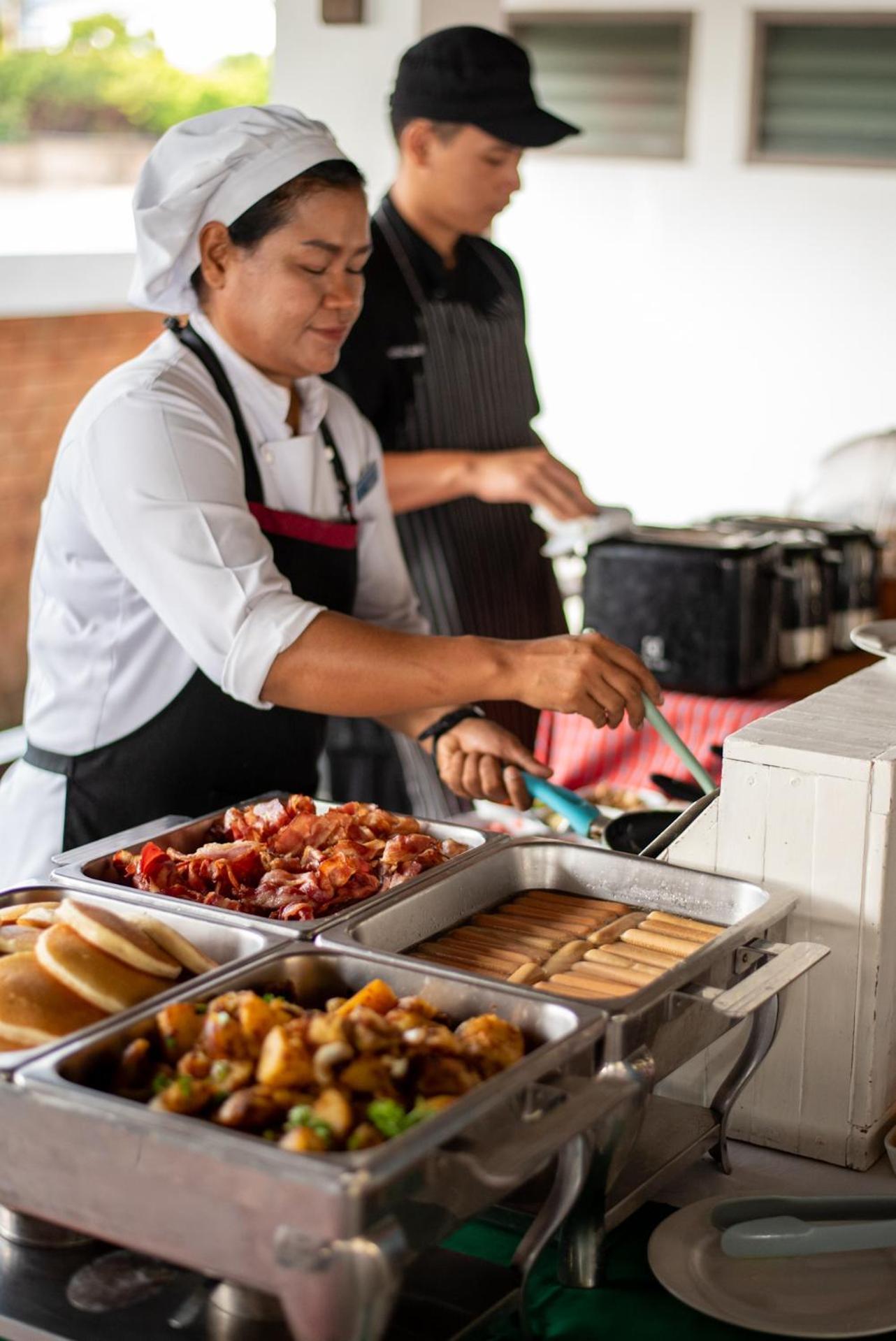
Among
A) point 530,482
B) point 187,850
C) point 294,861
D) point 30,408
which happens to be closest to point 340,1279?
point 294,861

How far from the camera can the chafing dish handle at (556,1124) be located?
3.24ft

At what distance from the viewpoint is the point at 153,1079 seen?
107 cm

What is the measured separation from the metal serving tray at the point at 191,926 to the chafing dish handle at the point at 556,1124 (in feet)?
0.89

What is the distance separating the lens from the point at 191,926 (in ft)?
4.40

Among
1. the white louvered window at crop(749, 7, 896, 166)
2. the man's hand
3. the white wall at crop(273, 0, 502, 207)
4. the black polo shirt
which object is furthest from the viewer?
the white louvered window at crop(749, 7, 896, 166)

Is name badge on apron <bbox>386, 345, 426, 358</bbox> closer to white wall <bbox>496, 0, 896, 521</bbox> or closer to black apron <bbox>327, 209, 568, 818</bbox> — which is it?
black apron <bbox>327, 209, 568, 818</bbox>

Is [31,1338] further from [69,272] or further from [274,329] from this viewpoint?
[69,272]

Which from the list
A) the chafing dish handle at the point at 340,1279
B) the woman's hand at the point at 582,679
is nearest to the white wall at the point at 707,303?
the woman's hand at the point at 582,679

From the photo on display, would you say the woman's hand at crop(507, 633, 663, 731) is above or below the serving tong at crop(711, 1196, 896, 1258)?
above

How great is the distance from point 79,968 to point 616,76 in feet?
17.1

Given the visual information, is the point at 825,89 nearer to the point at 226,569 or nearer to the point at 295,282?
the point at 295,282

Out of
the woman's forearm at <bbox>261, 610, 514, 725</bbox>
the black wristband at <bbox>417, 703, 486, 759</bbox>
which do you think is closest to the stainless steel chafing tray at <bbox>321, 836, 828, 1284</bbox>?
the woman's forearm at <bbox>261, 610, 514, 725</bbox>

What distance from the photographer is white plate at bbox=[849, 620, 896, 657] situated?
5.61 ft

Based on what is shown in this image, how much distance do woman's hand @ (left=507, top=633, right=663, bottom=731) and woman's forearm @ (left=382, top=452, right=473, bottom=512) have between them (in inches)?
42.1
